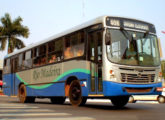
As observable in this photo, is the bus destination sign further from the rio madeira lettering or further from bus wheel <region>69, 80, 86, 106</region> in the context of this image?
the rio madeira lettering

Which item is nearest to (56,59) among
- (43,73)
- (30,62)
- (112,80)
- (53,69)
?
(53,69)

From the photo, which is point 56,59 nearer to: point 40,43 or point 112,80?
point 40,43

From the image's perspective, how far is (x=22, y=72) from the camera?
17.3 m

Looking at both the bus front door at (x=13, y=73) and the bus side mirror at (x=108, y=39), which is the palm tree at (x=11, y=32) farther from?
the bus side mirror at (x=108, y=39)

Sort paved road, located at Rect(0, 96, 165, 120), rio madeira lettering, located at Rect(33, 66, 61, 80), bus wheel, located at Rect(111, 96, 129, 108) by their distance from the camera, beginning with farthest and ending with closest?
rio madeira lettering, located at Rect(33, 66, 61, 80)
bus wheel, located at Rect(111, 96, 129, 108)
paved road, located at Rect(0, 96, 165, 120)

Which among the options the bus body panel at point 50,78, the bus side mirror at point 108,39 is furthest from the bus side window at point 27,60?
the bus side mirror at point 108,39

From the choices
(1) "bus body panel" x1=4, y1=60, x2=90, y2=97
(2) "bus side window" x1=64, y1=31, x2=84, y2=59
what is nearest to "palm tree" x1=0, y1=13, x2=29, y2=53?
(1) "bus body panel" x1=4, y1=60, x2=90, y2=97

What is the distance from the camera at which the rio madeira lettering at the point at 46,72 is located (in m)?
13.6

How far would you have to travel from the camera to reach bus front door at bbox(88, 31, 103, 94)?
1065 cm

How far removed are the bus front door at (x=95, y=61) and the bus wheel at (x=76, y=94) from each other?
0.94 meters

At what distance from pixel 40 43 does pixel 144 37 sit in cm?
637

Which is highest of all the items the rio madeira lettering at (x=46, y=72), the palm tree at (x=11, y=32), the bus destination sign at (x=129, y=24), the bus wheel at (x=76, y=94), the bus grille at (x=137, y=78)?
the palm tree at (x=11, y=32)

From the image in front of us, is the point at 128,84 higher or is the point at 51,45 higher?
the point at 51,45

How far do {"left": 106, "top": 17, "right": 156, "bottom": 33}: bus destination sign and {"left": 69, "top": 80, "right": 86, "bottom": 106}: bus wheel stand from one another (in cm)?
286
